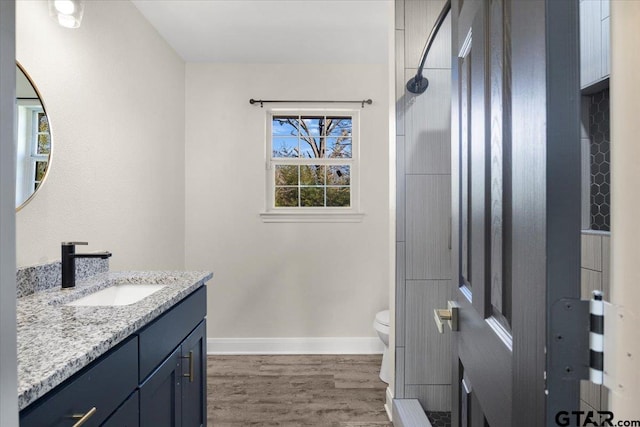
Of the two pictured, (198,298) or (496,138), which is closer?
(496,138)

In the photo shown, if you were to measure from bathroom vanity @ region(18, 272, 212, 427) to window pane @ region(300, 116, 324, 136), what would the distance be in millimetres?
1747

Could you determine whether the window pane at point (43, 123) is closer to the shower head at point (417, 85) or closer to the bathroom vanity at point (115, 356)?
the bathroom vanity at point (115, 356)

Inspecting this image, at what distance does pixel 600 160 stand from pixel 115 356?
4.04ft

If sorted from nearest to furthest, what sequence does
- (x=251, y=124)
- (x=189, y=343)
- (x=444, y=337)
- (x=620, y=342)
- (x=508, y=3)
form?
(x=620, y=342)
(x=508, y=3)
(x=189, y=343)
(x=444, y=337)
(x=251, y=124)

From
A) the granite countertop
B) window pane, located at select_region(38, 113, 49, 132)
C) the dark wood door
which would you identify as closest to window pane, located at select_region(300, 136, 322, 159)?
the granite countertop

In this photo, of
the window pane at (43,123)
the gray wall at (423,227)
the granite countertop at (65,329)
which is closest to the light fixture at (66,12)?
the window pane at (43,123)

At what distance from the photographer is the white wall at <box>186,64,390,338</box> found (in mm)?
2865

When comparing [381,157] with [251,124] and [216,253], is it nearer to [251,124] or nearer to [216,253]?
[251,124]

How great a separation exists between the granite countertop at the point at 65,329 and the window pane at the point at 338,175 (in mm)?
1728

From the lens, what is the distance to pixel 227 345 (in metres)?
2.87

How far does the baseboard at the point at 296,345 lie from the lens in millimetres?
2859

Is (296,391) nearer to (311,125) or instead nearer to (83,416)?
(83,416)

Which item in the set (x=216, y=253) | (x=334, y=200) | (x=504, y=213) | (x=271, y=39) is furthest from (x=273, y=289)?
(x=504, y=213)

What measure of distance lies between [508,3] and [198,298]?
155cm
